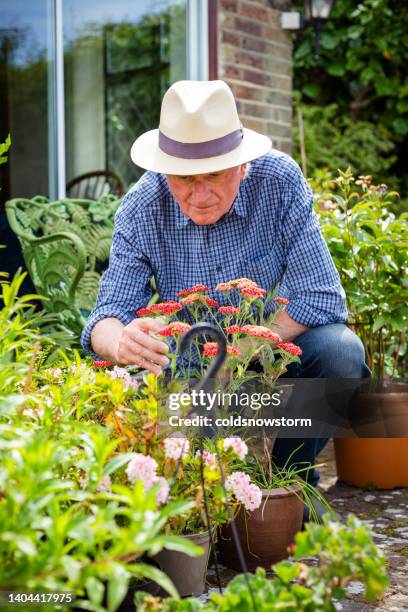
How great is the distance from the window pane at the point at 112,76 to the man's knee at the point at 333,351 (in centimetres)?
284

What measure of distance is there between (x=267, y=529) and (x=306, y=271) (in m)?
0.71

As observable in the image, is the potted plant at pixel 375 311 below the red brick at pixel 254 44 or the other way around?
below

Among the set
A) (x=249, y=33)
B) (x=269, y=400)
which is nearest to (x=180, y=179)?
(x=269, y=400)

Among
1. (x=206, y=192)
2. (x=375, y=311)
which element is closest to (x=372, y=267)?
(x=375, y=311)

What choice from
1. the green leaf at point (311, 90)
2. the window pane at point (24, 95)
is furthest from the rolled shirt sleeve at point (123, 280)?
the green leaf at point (311, 90)

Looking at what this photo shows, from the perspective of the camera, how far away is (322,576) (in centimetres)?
111

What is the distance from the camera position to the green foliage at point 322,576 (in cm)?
108

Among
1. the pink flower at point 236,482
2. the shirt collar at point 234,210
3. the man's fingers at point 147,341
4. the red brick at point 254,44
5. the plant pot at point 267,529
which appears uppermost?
the red brick at point 254,44

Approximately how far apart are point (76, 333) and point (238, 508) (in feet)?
3.87

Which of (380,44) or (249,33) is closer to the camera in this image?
(249,33)

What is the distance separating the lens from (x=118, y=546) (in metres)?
0.92

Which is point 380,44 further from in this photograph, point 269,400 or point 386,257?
point 269,400

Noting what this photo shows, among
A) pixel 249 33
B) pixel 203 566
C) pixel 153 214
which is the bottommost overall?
pixel 203 566

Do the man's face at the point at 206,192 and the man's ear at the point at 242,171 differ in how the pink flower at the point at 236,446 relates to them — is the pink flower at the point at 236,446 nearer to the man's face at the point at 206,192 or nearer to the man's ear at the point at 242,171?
the man's face at the point at 206,192
